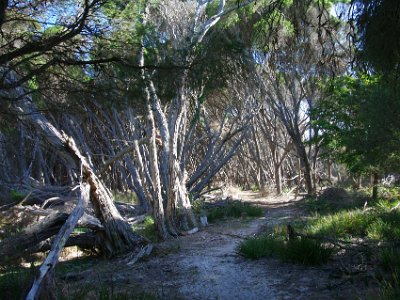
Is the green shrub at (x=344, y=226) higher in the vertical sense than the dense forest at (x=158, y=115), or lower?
lower

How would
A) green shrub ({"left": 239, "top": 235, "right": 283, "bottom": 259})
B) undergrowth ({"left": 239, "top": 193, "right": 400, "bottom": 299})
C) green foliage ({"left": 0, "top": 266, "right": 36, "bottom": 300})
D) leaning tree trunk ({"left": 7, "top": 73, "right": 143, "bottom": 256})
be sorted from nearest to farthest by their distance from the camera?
green foliage ({"left": 0, "top": 266, "right": 36, "bottom": 300})
undergrowth ({"left": 239, "top": 193, "right": 400, "bottom": 299})
green shrub ({"left": 239, "top": 235, "right": 283, "bottom": 259})
leaning tree trunk ({"left": 7, "top": 73, "right": 143, "bottom": 256})

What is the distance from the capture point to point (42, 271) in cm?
472

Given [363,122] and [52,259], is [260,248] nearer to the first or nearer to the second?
[52,259]

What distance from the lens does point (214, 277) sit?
6.96 m

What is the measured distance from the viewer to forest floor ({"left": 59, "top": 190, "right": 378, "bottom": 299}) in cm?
581

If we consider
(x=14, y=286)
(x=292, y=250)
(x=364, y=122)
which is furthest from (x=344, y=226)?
(x=14, y=286)

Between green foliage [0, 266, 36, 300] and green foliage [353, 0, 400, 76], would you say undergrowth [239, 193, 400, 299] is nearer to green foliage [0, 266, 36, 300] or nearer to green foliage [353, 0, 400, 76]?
green foliage [353, 0, 400, 76]

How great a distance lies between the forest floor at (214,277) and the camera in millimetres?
5809

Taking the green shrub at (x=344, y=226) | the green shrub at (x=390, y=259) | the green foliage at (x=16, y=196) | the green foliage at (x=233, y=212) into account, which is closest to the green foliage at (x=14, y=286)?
the green shrub at (x=390, y=259)

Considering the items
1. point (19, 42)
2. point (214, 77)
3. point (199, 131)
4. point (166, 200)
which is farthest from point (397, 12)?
point (199, 131)

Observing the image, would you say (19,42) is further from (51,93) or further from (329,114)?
(329,114)

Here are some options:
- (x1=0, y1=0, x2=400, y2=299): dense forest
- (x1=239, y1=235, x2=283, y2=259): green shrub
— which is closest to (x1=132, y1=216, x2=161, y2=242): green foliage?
(x1=0, y1=0, x2=400, y2=299): dense forest

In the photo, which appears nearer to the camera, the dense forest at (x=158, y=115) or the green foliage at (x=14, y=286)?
the green foliage at (x=14, y=286)

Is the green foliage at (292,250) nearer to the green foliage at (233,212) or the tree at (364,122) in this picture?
the tree at (364,122)
